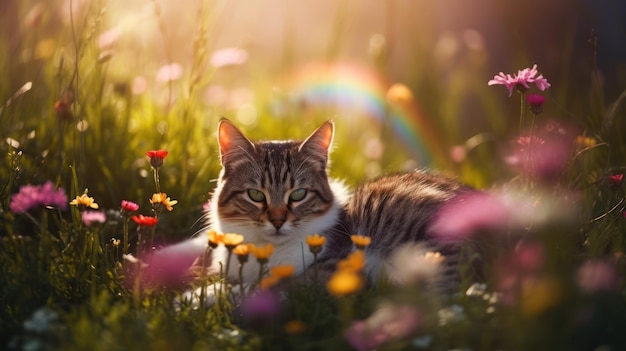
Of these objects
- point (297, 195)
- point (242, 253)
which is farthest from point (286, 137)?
point (242, 253)

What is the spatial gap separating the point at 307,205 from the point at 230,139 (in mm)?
490

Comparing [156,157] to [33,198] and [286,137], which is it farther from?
[286,137]

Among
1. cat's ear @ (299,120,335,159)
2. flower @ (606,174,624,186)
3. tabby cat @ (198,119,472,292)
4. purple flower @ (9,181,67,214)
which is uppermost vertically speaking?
cat's ear @ (299,120,335,159)

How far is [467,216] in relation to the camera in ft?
8.11

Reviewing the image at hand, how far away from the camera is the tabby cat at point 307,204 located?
10.3ft

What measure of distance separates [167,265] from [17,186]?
35.4 inches

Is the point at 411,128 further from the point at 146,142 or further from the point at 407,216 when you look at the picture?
the point at 407,216

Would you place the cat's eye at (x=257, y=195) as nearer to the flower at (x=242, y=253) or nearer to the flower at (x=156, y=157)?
the flower at (x=156, y=157)

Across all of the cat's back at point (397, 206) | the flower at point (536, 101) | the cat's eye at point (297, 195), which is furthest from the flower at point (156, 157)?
the flower at point (536, 101)

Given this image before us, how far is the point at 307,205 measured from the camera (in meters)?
3.35

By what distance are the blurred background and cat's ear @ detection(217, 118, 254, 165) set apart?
378mm

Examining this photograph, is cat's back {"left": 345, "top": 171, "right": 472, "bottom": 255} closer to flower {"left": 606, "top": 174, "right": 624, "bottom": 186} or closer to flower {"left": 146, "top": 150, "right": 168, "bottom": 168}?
flower {"left": 606, "top": 174, "right": 624, "bottom": 186}

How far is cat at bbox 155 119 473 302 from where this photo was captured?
10.3ft

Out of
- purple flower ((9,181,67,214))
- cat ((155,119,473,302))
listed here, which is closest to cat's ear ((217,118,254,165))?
cat ((155,119,473,302))
